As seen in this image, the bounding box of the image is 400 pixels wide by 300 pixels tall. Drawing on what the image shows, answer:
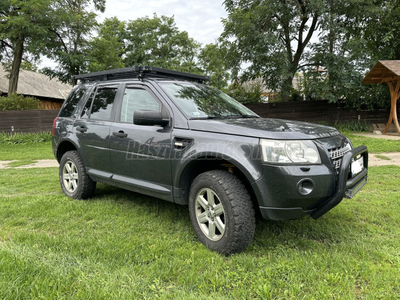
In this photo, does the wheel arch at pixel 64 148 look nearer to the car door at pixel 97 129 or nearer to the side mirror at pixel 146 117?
the car door at pixel 97 129

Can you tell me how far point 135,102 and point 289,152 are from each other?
83.1 inches

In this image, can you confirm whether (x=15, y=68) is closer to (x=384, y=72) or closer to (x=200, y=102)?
(x=200, y=102)

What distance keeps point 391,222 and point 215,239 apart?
2179 mm

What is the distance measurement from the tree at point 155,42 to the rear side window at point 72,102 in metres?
31.3

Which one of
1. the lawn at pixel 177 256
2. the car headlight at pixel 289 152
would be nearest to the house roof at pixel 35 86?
the lawn at pixel 177 256

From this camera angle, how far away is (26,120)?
16219 mm

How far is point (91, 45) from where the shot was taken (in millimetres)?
20375

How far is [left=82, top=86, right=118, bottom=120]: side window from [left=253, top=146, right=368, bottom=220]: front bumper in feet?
8.11

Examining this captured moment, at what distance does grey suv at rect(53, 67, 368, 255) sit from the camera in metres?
2.57

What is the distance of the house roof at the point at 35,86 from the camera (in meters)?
29.1

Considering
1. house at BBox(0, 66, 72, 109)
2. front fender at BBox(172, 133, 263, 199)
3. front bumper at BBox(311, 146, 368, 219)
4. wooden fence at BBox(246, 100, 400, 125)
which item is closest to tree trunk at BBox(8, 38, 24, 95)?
house at BBox(0, 66, 72, 109)

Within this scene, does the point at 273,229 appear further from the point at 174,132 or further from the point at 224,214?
the point at 174,132

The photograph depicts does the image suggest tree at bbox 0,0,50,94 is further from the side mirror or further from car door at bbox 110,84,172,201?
the side mirror

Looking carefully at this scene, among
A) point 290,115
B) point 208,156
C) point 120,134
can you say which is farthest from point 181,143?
point 290,115
